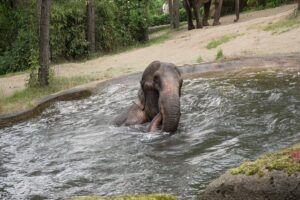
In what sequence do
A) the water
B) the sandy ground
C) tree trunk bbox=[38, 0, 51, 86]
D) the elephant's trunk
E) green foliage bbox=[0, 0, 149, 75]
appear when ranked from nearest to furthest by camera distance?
the water → the elephant's trunk → tree trunk bbox=[38, 0, 51, 86] → the sandy ground → green foliage bbox=[0, 0, 149, 75]

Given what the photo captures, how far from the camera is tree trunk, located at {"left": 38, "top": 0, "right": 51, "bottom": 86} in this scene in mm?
15328

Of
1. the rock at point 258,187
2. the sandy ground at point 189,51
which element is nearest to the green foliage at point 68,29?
the sandy ground at point 189,51

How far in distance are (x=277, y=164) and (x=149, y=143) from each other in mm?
4238

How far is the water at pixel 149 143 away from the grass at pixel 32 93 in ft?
3.17

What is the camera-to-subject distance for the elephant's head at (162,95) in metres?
8.54

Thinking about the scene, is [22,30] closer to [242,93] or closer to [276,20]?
[276,20]

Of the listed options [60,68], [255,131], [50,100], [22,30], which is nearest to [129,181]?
[255,131]

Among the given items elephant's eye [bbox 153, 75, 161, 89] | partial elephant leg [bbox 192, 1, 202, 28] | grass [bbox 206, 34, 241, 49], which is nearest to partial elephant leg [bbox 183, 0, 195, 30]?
partial elephant leg [bbox 192, 1, 202, 28]

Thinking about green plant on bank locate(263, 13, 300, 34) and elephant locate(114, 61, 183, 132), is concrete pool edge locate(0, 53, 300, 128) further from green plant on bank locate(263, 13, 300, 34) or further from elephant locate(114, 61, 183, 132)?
green plant on bank locate(263, 13, 300, 34)

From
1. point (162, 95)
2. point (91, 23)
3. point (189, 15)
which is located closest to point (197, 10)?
point (189, 15)

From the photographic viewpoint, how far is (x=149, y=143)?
8.87 meters

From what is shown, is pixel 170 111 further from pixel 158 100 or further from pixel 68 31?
pixel 68 31

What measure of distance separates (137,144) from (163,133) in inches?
18.6

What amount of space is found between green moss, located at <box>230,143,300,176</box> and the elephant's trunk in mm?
3437
